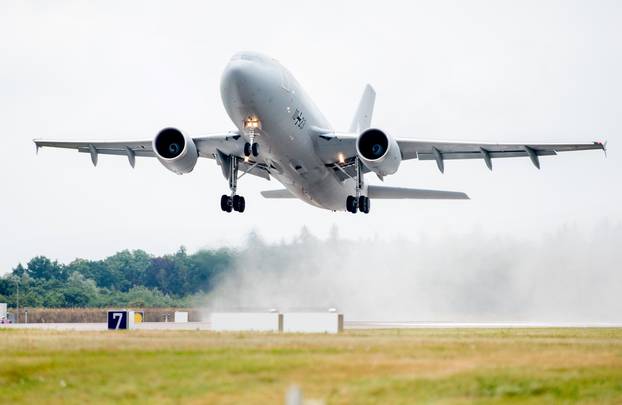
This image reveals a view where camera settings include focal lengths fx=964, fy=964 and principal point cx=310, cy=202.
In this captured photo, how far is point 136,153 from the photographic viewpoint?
45.2 m

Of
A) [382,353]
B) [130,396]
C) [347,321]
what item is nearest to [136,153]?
[347,321]

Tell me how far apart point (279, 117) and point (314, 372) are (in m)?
17.9

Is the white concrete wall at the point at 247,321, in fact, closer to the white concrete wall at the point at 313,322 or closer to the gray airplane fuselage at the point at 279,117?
the white concrete wall at the point at 313,322

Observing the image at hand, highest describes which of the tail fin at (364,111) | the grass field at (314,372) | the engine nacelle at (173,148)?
the tail fin at (364,111)

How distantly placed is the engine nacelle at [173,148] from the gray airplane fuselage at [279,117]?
3357mm

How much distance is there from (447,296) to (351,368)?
34650mm

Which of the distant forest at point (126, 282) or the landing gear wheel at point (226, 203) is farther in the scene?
the distant forest at point (126, 282)

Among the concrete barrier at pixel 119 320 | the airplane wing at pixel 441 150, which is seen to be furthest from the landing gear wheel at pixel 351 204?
the concrete barrier at pixel 119 320

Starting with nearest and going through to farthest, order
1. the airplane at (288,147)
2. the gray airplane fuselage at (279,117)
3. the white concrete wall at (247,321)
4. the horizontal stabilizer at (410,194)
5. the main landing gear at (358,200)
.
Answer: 1. the gray airplane fuselage at (279,117)
2. the airplane at (288,147)
3. the white concrete wall at (247,321)
4. the main landing gear at (358,200)
5. the horizontal stabilizer at (410,194)

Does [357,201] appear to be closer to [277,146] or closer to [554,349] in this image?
[277,146]

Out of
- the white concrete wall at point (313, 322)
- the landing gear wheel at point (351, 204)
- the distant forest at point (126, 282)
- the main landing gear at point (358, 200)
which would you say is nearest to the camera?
the white concrete wall at point (313, 322)

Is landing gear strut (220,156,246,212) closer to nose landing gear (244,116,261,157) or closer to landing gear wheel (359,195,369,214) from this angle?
landing gear wheel (359,195,369,214)

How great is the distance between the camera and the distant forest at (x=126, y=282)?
5744 cm

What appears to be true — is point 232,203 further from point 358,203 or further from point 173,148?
point 358,203
